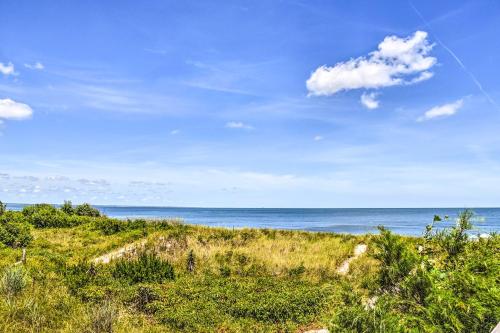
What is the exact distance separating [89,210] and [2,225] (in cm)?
1676

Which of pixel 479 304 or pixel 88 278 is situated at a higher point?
pixel 479 304

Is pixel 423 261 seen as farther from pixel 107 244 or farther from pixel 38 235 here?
pixel 38 235

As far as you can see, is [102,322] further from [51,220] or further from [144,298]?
[51,220]

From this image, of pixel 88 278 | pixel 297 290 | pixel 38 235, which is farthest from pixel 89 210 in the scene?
pixel 297 290

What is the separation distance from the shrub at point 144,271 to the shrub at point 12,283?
431 centimetres

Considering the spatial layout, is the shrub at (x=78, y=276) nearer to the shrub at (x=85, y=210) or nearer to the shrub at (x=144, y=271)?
the shrub at (x=144, y=271)

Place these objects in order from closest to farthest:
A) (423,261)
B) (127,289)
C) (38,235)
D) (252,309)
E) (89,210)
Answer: (423,261) → (252,309) → (127,289) → (38,235) → (89,210)

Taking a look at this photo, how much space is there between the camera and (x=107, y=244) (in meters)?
23.0

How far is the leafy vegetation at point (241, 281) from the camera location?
470 cm

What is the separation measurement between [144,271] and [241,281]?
373cm

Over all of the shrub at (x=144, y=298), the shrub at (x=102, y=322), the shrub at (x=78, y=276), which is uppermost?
the shrub at (x=102, y=322)

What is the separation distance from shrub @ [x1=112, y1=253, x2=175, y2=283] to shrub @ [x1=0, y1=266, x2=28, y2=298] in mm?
4308

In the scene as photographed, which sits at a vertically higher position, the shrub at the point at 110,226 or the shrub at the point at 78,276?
the shrub at the point at 110,226

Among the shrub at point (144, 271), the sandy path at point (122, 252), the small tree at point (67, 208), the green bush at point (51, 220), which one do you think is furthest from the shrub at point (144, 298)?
the small tree at point (67, 208)
